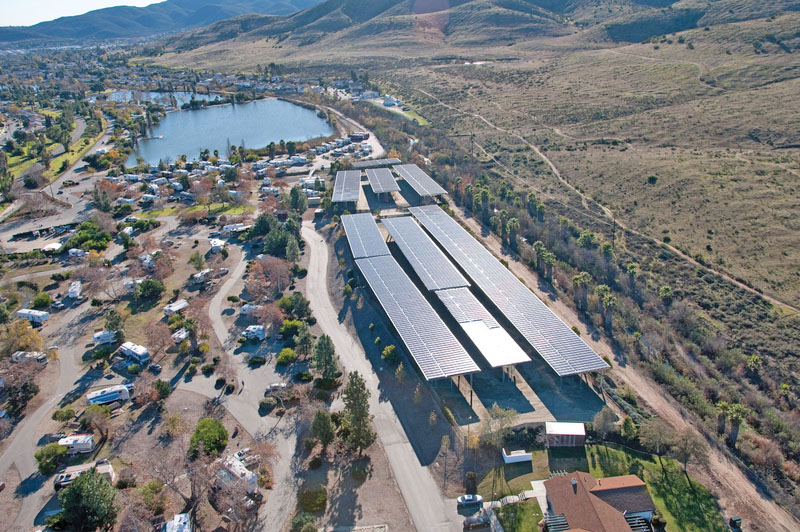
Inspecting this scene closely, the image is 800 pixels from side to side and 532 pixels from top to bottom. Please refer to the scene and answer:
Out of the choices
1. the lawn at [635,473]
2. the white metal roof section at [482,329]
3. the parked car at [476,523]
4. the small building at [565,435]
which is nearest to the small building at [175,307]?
the white metal roof section at [482,329]

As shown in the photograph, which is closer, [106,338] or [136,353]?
[136,353]

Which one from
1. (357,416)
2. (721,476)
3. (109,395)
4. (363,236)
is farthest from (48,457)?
(721,476)

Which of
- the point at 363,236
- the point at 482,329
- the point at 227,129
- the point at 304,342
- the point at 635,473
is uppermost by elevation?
the point at 227,129

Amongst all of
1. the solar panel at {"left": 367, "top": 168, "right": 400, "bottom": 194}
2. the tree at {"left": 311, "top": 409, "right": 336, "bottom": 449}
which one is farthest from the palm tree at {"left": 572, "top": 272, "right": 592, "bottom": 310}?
the solar panel at {"left": 367, "top": 168, "right": 400, "bottom": 194}

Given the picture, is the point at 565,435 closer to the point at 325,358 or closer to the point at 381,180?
the point at 325,358

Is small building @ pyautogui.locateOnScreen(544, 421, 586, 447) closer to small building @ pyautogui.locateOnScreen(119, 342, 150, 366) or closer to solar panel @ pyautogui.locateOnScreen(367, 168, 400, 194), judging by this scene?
small building @ pyautogui.locateOnScreen(119, 342, 150, 366)

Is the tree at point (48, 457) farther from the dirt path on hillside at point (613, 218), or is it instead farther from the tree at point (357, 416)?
the dirt path on hillside at point (613, 218)
